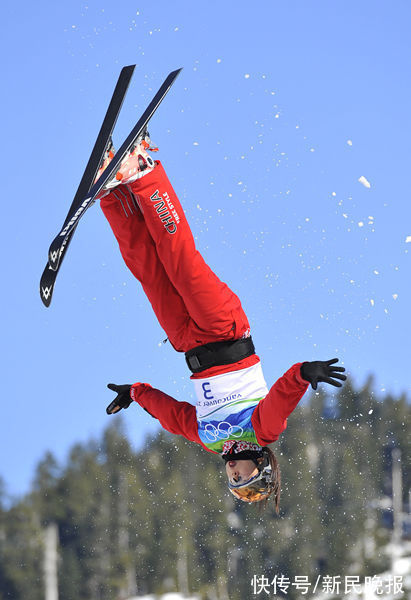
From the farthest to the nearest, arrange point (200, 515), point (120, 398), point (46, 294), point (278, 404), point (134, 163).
Answer: 1. point (200, 515)
2. point (120, 398)
3. point (134, 163)
4. point (46, 294)
5. point (278, 404)

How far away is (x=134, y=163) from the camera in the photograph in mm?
4570

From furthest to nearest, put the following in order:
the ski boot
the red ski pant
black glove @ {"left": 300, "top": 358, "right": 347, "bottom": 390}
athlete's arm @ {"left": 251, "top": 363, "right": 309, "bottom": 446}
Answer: the red ski pant, the ski boot, athlete's arm @ {"left": 251, "top": 363, "right": 309, "bottom": 446}, black glove @ {"left": 300, "top": 358, "right": 347, "bottom": 390}

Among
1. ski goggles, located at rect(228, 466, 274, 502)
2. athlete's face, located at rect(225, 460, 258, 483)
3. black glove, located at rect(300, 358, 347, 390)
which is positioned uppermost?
black glove, located at rect(300, 358, 347, 390)

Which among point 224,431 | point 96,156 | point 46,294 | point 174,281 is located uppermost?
point 96,156

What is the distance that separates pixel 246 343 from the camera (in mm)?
4797

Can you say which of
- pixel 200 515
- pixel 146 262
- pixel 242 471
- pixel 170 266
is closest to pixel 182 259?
pixel 170 266

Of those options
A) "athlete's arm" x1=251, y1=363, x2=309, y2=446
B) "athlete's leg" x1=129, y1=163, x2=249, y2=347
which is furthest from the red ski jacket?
"athlete's leg" x1=129, y1=163, x2=249, y2=347

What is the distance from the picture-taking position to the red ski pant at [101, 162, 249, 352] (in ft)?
15.2

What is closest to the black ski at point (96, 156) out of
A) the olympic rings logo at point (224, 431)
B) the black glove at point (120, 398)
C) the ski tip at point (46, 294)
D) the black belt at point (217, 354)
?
the ski tip at point (46, 294)

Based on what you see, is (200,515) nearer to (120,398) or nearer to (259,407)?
(120,398)

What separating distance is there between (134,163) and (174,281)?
2.15 ft

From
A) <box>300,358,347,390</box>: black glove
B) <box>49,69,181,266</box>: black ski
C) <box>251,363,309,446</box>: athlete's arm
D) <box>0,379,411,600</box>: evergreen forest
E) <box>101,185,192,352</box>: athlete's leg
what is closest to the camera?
<box>300,358,347,390</box>: black glove

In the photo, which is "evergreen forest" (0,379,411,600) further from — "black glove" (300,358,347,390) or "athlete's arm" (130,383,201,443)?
"black glove" (300,358,347,390)

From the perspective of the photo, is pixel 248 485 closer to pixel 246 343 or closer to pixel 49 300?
pixel 246 343
